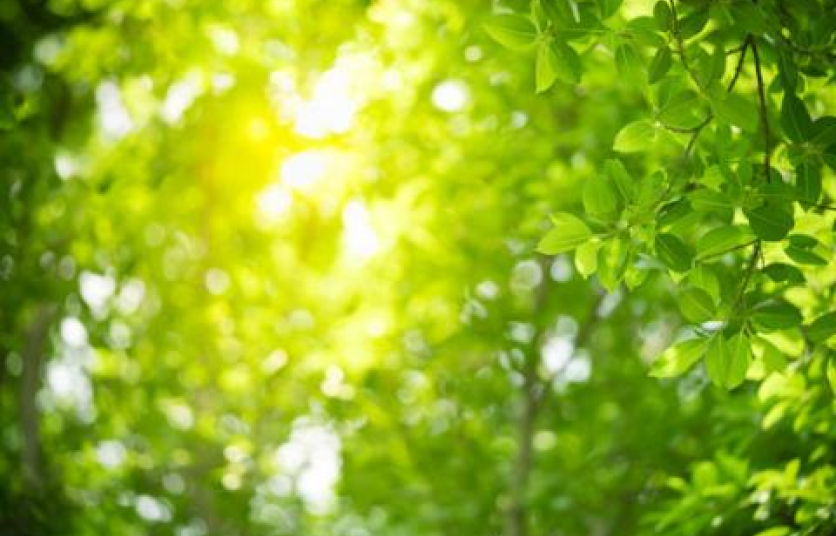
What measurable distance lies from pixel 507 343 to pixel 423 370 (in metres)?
1.01

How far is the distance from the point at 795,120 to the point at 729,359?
21.6 inches

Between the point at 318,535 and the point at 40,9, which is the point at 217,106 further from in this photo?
the point at 318,535

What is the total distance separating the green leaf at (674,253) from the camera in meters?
1.73

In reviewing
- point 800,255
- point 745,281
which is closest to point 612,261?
point 745,281

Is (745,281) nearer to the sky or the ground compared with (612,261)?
nearer to the ground

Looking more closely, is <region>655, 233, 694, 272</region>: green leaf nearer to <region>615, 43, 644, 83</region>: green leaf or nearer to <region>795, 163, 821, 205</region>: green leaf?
<region>795, 163, 821, 205</region>: green leaf

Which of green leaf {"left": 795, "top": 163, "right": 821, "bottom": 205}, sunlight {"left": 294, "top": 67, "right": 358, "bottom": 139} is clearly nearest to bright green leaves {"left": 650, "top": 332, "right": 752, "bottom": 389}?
green leaf {"left": 795, "top": 163, "right": 821, "bottom": 205}

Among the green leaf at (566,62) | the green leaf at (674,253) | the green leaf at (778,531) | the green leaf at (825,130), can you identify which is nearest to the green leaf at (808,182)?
the green leaf at (825,130)

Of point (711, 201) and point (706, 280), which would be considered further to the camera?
point (706, 280)

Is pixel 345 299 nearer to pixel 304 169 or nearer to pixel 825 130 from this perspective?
pixel 304 169

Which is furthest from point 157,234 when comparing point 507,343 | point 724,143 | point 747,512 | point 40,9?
point 724,143

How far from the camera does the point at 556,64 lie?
1.81 m

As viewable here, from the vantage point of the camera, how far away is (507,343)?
17.4 ft

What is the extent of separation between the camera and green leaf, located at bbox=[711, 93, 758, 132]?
66.2 inches
